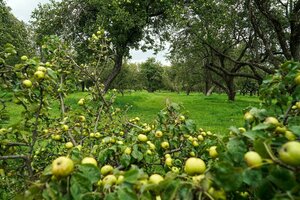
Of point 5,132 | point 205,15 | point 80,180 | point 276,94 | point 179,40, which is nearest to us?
point 80,180

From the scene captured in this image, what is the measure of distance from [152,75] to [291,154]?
87.2 meters

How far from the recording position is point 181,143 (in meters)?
3.39

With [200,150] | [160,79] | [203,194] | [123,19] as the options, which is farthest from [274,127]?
[160,79]

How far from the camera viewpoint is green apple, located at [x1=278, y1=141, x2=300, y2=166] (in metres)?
1.16

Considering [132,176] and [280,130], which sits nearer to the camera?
[132,176]

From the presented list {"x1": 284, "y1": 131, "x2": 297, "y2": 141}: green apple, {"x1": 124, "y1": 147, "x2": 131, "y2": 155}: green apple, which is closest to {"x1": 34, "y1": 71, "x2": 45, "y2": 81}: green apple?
{"x1": 124, "y1": 147, "x2": 131, "y2": 155}: green apple

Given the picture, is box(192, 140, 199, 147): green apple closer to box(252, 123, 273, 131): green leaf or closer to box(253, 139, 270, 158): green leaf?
box(252, 123, 273, 131): green leaf

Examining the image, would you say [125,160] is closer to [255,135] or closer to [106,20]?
[255,135]

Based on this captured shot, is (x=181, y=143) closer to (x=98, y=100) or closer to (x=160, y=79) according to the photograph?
(x=98, y=100)

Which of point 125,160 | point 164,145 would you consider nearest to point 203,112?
point 164,145

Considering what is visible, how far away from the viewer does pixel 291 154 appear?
3.84 ft

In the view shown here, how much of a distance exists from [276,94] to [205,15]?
1549cm

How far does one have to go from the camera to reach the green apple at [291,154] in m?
1.16

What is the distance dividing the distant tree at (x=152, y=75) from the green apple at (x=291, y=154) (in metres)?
85.3
